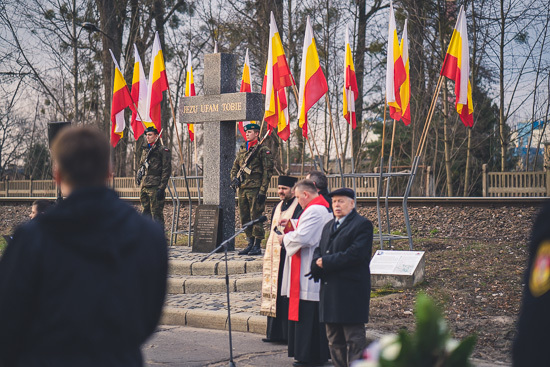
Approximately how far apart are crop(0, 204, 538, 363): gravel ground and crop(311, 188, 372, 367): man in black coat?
0.88 meters

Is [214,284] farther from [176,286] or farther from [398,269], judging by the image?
[398,269]

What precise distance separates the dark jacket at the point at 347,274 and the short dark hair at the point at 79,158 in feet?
12.3

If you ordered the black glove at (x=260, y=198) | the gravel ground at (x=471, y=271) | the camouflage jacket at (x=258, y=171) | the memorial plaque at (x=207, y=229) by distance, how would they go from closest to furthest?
the gravel ground at (x=471, y=271) → the black glove at (x=260, y=198) → the camouflage jacket at (x=258, y=171) → the memorial plaque at (x=207, y=229)

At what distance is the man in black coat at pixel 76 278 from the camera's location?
2.43 m

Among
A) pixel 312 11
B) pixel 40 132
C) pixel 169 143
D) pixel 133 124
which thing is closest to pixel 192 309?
pixel 133 124

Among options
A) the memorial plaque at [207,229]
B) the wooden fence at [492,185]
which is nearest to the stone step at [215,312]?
the memorial plaque at [207,229]

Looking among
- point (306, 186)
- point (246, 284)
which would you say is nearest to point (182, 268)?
point (246, 284)

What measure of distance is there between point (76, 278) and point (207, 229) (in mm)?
10854

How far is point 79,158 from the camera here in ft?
8.48

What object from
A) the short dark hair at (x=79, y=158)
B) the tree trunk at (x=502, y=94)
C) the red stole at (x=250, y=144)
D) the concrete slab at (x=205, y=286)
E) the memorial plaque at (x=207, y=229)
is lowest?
the concrete slab at (x=205, y=286)

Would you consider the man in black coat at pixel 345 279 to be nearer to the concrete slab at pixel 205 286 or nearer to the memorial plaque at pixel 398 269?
the memorial plaque at pixel 398 269

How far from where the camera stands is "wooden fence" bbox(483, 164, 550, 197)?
1977cm

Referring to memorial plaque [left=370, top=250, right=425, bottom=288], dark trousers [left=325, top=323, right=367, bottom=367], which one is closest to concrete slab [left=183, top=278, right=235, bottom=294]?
memorial plaque [left=370, top=250, right=425, bottom=288]

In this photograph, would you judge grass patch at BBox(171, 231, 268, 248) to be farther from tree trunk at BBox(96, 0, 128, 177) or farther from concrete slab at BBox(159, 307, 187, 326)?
tree trunk at BBox(96, 0, 128, 177)
